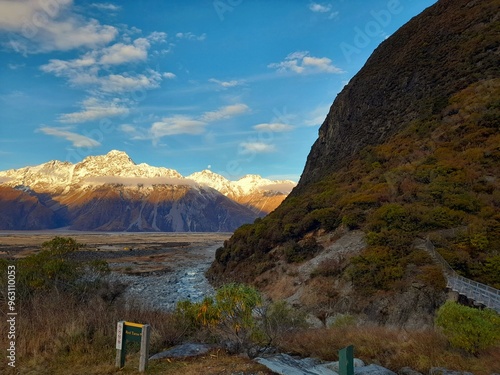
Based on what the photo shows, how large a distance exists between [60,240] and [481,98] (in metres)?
38.0

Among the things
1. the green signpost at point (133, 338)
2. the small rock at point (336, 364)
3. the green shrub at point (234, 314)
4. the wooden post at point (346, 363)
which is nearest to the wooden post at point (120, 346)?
the green signpost at point (133, 338)

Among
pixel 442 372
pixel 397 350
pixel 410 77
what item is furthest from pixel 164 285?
pixel 410 77

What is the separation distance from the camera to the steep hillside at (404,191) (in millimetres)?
19922

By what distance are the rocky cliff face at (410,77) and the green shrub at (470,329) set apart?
117 ft

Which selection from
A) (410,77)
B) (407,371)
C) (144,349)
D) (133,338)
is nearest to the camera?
(407,371)

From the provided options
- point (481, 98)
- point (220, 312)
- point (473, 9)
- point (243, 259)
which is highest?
point (473, 9)

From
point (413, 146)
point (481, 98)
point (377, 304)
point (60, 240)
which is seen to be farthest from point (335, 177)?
point (60, 240)

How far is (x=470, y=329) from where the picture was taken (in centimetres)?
763

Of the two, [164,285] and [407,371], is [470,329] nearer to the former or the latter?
[407,371]

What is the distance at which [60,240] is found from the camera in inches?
741

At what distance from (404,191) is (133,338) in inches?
1010

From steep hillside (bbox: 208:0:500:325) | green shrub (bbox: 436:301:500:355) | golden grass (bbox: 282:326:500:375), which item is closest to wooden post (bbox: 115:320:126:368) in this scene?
golden grass (bbox: 282:326:500:375)

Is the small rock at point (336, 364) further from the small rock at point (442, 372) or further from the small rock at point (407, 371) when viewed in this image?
the small rock at point (442, 372)

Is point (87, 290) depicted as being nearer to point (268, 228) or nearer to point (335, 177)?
point (268, 228)
